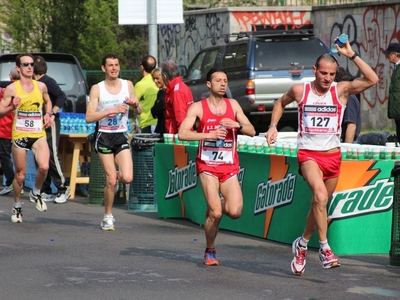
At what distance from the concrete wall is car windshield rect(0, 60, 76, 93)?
753 cm

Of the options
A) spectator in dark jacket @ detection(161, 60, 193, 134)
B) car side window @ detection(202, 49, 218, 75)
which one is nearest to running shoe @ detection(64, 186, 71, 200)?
spectator in dark jacket @ detection(161, 60, 193, 134)

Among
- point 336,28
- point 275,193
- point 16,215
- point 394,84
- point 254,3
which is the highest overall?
point 254,3

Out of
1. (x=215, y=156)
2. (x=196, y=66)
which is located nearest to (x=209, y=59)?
(x=196, y=66)

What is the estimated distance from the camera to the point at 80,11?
39.5m

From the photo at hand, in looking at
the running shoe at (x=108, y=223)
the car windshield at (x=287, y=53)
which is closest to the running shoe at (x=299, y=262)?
the running shoe at (x=108, y=223)

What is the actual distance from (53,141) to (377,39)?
11877 millimetres

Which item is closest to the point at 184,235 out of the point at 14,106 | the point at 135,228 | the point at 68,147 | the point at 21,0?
the point at 135,228

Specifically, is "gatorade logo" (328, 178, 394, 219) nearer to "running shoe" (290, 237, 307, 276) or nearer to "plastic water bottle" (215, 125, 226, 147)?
"running shoe" (290, 237, 307, 276)

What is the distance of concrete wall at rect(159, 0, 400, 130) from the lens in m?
24.8

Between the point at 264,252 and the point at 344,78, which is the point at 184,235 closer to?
the point at 264,252

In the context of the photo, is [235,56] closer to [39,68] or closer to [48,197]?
[48,197]

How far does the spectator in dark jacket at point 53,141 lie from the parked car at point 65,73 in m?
2.55

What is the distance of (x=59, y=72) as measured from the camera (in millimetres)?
18219

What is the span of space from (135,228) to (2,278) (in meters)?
3.74
